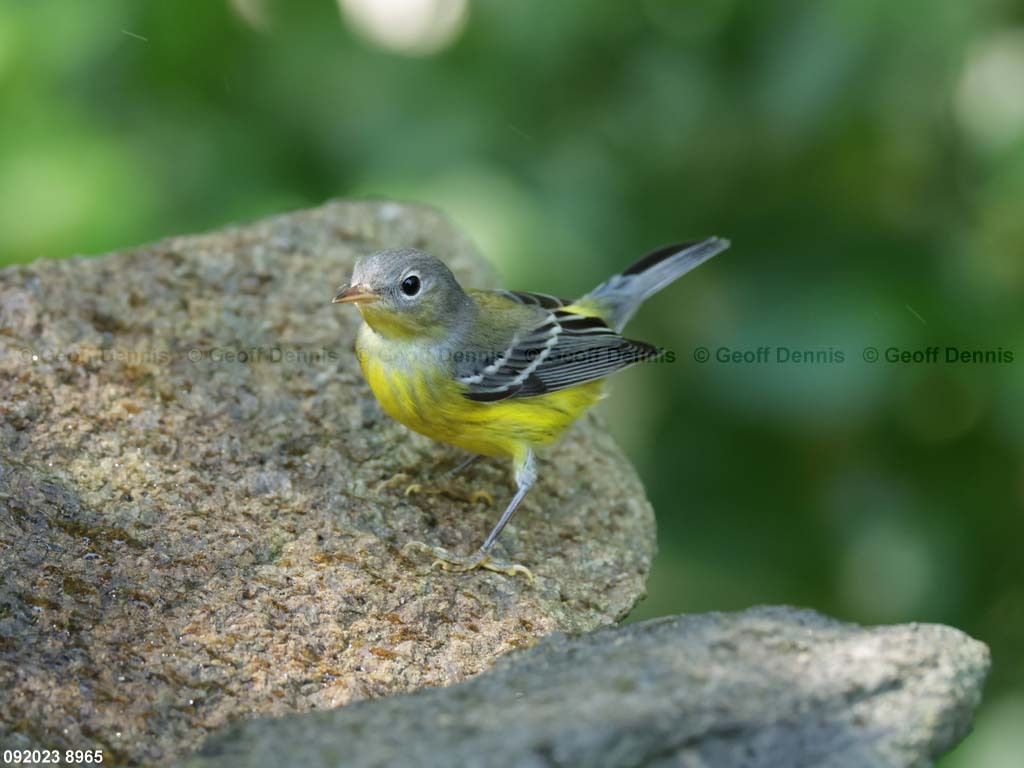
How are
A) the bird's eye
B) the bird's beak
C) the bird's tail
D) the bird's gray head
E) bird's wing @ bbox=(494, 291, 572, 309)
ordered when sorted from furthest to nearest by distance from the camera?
1. the bird's tail
2. bird's wing @ bbox=(494, 291, 572, 309)
3. the bird's eye
4. the bird's gray head
5. the bird's beak

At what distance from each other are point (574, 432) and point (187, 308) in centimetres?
190

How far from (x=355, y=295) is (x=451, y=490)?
981 mm

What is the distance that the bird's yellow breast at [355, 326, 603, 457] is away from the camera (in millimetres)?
4574

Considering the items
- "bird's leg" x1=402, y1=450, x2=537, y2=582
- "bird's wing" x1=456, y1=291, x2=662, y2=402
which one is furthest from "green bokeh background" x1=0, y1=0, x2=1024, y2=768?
"bird's leg" x1=402, y1=450, x2=537, y2=582

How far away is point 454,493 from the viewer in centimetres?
488

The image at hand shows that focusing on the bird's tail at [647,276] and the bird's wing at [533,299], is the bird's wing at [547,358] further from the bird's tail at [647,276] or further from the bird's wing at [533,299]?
the bird's tail at [647,276]

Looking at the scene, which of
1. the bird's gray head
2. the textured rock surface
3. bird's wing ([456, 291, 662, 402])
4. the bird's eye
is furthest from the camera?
bird's wing ([456, 291, 662, 402])

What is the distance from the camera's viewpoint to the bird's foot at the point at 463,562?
424 centimetres

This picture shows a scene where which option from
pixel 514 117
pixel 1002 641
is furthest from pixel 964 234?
pixel 514 117

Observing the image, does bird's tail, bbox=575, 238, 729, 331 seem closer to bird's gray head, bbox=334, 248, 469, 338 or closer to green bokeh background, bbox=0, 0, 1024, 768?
green bokeh background, bbox=0, 0, 1024, 768

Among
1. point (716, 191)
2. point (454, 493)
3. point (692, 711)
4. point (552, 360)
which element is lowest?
point (692, 711)

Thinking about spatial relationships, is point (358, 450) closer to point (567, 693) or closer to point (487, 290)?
point (487, 290)

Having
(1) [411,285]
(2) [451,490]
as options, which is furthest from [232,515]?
(1) [411,285]

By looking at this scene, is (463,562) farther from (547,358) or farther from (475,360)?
(547,358)
